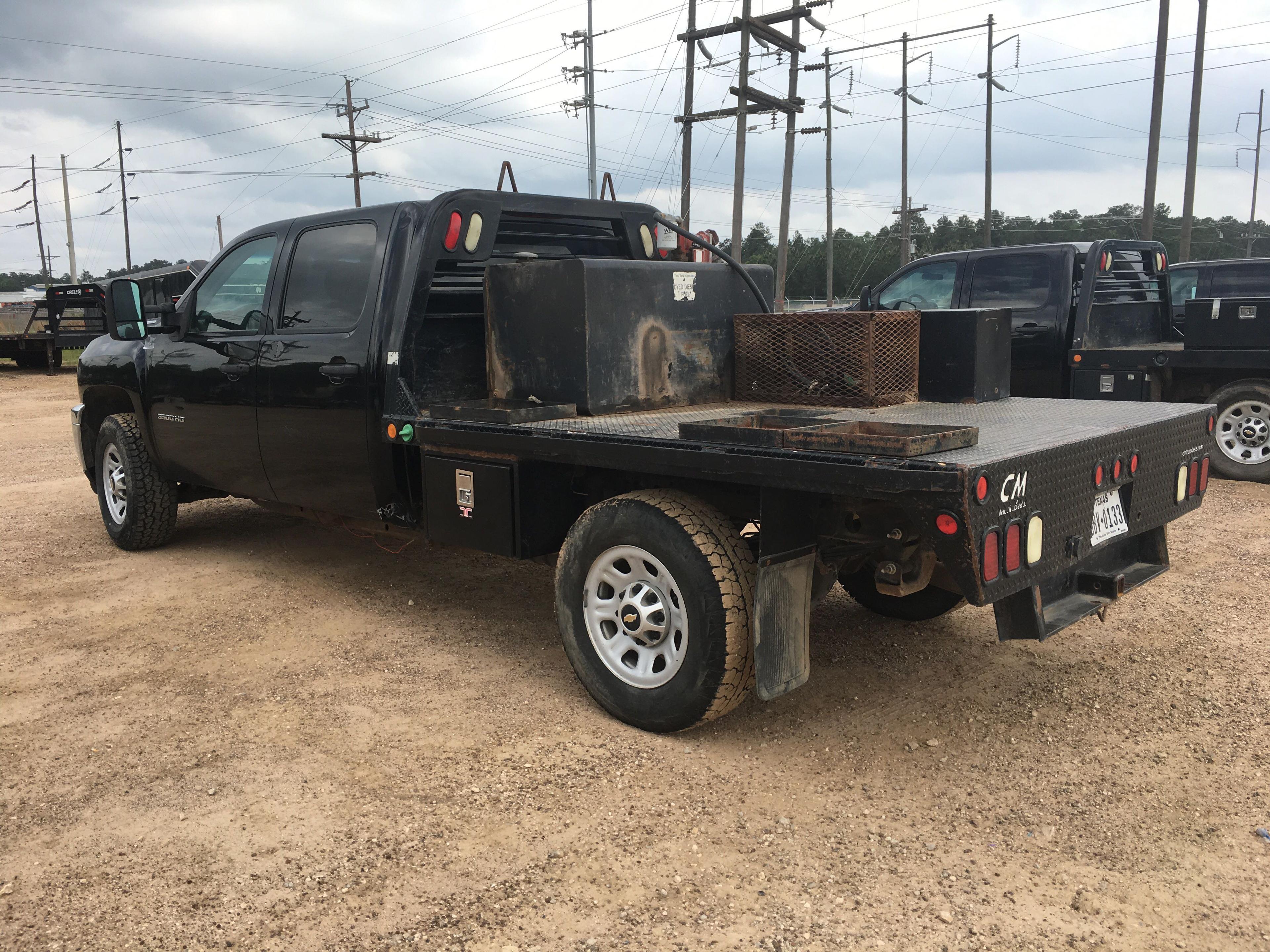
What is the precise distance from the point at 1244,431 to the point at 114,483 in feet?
27.8

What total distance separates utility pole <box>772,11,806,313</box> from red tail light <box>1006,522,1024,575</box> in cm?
2041

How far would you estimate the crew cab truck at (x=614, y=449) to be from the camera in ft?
10.2

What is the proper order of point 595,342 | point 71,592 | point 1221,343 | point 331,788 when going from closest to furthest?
point 331,788
point 595,342
point 71,592
point 1221,343

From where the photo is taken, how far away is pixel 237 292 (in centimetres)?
546

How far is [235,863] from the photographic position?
109 inches

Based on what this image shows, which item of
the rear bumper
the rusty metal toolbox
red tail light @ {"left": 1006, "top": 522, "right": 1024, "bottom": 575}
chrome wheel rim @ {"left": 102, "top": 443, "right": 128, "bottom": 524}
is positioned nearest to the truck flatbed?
the rear bumper

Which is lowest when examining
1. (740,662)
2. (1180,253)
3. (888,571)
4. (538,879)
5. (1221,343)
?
(538,879)

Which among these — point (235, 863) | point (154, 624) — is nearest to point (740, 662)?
point (235, 863)

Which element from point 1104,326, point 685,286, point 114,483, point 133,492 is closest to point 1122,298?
point 1104,326

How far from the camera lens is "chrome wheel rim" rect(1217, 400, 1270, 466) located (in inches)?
316

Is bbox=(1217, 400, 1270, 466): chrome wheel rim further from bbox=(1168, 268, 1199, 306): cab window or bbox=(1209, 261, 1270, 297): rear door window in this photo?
bbox=(1168, 268, 1199, 306): cab window

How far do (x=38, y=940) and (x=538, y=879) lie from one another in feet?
3.98

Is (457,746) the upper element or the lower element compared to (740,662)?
lower

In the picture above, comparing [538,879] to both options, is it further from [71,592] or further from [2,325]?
[2,325]
